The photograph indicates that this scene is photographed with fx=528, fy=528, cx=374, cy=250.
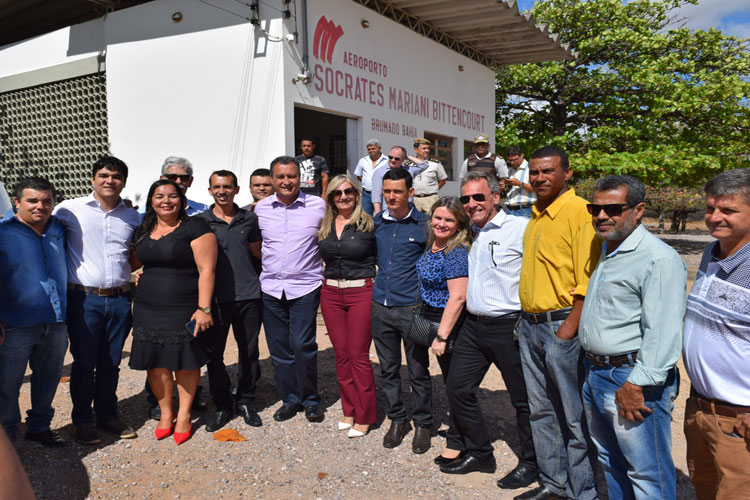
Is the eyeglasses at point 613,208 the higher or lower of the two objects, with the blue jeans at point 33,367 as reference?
higher

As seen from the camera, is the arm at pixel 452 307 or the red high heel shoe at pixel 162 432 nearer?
the arm at pixel 452 307

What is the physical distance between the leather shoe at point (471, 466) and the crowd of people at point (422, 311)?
0.05 ft

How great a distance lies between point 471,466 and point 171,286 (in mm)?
2378

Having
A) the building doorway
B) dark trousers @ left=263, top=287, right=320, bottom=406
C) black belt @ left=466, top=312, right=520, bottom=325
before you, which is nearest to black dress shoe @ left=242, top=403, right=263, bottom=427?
dark trousers @ left=263, top=287, right=320, bottom=406

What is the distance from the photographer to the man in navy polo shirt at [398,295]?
367cm

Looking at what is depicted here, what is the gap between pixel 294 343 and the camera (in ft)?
13.8

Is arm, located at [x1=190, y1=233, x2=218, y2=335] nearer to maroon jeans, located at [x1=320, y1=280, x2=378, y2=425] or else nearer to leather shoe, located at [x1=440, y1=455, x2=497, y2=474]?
maroon jeans, located at [x1=320, y1=280, x2=378, y2=425]

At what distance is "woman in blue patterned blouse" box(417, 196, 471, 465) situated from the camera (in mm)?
3300

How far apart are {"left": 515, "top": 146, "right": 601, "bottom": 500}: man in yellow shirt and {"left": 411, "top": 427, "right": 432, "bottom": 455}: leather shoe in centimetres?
85

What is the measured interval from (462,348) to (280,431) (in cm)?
170

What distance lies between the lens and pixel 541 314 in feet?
9.15

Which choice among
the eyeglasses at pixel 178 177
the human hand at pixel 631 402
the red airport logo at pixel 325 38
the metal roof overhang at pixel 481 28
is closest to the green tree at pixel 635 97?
the metal roof overhang at pixel 481 28

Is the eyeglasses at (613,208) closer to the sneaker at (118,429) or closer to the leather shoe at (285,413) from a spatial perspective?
the leather shoe at (285,413)

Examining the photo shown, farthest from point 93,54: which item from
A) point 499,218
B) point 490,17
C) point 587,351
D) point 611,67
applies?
point 611,67
